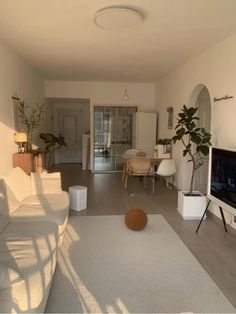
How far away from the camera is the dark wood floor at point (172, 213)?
272cm

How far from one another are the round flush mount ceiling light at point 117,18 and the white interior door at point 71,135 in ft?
21.6

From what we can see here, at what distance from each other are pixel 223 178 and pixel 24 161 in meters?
3.29

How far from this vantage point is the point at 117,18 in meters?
2.96

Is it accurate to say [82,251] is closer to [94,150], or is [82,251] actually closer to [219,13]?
[219,13]

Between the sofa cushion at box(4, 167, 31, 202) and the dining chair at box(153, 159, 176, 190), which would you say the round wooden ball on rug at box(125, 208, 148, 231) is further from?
the dining chair at box(153, 159, 176, 190)

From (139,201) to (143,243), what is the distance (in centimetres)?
182

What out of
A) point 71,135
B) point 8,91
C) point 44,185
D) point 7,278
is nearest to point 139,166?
point 44,185

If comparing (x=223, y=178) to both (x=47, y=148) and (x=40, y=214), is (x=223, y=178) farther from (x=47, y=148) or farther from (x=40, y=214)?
(x=47, y=148)

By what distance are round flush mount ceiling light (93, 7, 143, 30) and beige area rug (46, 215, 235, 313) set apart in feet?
8.82

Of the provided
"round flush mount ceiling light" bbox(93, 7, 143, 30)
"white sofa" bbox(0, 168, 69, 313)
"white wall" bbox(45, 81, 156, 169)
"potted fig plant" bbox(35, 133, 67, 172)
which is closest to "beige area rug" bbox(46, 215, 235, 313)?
"white sofa" bbox(0, 168, 69, 313)

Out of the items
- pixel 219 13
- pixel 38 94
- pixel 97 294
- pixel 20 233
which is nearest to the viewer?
pixel 97 294

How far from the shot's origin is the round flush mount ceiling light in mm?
2822

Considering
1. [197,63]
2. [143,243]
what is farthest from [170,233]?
[197,63]

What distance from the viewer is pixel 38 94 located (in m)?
6.81
